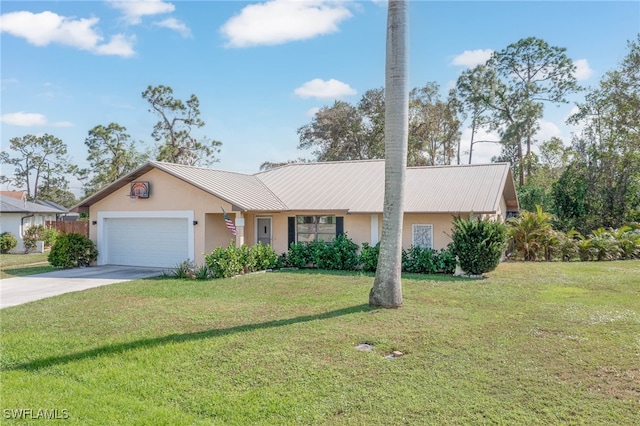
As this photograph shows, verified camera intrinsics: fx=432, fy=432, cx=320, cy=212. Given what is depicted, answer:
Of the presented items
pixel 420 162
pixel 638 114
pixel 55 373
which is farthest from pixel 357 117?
pixel 55 373

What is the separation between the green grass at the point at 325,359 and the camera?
15.4ft

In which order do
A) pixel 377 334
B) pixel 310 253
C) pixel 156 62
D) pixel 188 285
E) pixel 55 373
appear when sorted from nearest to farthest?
pixel 55 373 < pixel 377 334 < pixel 188 285 < pixel 310 253 < pixel 156 62

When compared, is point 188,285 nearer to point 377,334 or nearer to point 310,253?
point 310,253

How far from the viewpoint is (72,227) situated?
26.6 metres

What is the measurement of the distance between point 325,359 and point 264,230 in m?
12.1

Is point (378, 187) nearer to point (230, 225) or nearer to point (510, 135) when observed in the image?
point (230, 225)

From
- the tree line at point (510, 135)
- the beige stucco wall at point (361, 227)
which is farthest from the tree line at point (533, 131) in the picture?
the beige stucco wall at point (361, 227)

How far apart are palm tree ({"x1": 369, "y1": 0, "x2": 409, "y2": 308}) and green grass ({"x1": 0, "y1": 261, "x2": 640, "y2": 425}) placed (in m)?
0.66

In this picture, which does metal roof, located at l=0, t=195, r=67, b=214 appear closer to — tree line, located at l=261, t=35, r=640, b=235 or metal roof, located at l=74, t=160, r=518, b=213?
metal roof, located at l=74, t=160, r=518, b=213

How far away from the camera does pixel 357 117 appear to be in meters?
35.8

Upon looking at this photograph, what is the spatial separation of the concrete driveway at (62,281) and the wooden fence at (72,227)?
9325 millimetres

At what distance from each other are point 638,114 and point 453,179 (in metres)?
15.0

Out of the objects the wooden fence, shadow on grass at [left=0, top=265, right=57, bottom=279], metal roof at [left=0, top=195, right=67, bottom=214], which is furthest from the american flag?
metal roof at [left=0, top=195, right=67, bottom=214]

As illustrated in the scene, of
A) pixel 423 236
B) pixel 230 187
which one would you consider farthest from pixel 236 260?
pixel 423 236
